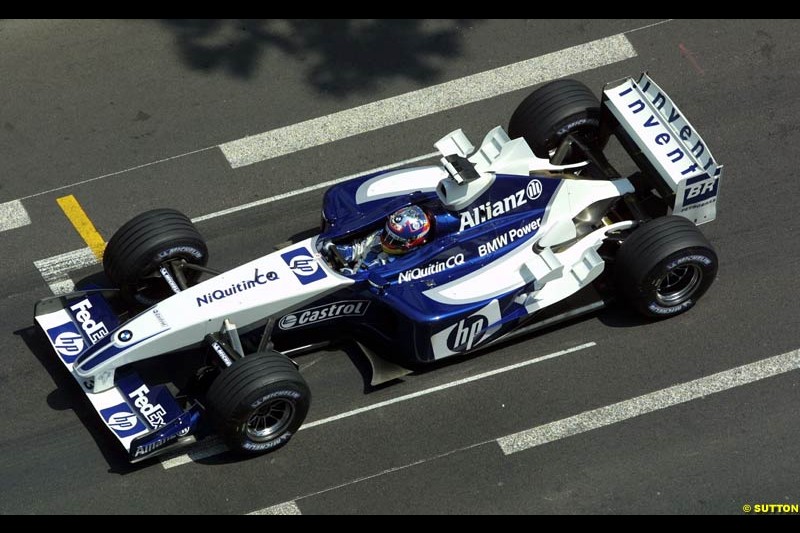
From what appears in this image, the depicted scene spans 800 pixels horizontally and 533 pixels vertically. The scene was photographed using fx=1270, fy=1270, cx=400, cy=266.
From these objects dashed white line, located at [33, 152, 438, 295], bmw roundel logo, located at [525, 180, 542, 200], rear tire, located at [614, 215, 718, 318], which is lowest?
rear tire, located at [614, 215, 718, 318]

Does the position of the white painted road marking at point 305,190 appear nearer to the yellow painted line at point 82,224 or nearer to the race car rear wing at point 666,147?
the yellow painted line at point 82,224

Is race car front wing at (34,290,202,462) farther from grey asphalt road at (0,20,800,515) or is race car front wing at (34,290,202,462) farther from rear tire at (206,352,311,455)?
grey asphalt road at (0,20,800,515)

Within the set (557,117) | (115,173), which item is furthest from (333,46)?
(557,117)

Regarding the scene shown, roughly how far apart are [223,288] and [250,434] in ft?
4.64

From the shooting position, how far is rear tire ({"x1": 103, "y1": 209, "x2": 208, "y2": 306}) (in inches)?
493

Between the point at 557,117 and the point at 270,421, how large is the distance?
445cm

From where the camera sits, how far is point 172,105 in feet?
50.8

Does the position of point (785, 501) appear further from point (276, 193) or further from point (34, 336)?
point (34, 336)

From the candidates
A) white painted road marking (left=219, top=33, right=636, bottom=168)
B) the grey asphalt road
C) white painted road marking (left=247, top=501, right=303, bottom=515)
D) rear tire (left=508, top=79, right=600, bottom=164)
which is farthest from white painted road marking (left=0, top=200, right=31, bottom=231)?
rear tire (left=508, top=79, right=600, bottom=164)

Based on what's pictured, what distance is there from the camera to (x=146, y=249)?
12.5m

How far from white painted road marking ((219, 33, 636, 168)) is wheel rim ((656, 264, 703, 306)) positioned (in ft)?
12.3

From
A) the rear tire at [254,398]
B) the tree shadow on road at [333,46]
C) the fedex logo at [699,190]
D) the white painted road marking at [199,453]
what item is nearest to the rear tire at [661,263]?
the fedex logo at [699,190]

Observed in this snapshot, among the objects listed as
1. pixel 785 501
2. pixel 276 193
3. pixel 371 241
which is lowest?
pixel 785 501
